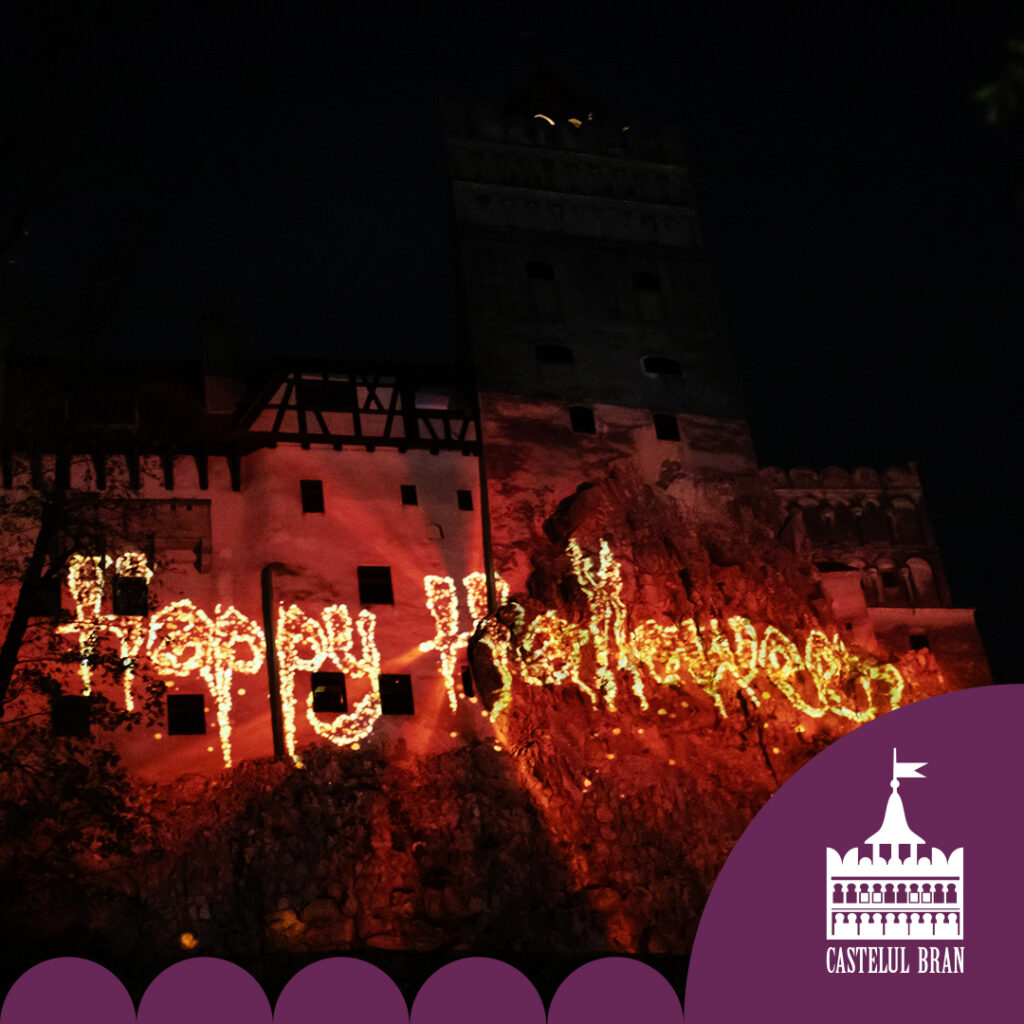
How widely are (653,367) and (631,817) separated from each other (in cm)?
1349

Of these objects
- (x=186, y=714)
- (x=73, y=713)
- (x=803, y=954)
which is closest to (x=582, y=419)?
(x=186, y=714)

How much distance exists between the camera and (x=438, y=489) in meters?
A: 33.2

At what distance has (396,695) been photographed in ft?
99.5

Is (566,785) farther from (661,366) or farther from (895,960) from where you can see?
(895,960)

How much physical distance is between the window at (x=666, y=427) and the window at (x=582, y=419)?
1803mm

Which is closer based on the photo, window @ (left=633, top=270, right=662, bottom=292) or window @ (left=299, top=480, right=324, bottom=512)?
window @ (left=299, top=480, right=324, bottom=512)

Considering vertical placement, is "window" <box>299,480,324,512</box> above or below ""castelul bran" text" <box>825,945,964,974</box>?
above

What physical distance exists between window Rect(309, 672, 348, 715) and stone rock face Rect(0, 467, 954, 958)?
3.57 feet

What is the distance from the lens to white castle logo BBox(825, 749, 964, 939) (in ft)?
50.6

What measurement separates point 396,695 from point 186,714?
4.68 metres

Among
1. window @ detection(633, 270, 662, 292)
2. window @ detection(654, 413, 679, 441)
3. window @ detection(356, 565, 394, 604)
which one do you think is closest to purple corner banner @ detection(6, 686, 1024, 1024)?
window @ detection(356, 565, 394, 604)

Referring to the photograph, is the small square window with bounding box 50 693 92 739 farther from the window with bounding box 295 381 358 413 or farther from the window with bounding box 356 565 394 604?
the window with bounding box 295 381 358 413

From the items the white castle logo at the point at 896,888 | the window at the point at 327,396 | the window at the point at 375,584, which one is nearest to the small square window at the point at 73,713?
the window at the point at 375,584

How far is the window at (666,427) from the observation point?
35.9 m
